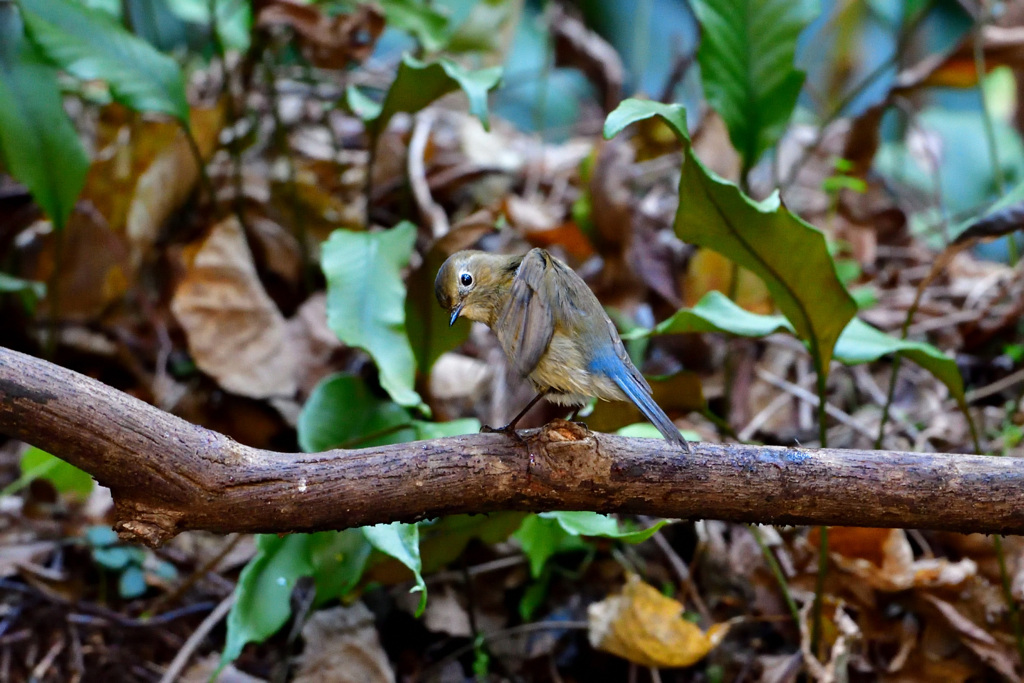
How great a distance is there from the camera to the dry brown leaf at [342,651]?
3035 millimetres

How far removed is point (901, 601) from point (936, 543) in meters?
0.40

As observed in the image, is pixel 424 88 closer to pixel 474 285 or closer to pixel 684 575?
pixel 474 285

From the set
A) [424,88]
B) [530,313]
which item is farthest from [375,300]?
[424,88]

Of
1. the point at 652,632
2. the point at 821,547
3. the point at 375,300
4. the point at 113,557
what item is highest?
the point at 375,300

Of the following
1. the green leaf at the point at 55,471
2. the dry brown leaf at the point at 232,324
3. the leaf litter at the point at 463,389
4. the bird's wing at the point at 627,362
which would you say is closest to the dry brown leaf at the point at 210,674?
the leaf litter at the point at 463,389

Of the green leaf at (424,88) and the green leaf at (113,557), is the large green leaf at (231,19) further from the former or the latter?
the green leaf at (113,557)

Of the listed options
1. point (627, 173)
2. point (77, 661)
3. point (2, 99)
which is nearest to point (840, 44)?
point (627, 173)

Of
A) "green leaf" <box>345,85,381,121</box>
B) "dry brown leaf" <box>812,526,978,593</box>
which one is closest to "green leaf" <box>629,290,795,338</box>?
"dry brown leaf" <box>812,526,978,593</box>

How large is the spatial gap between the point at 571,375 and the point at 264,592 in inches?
46.8

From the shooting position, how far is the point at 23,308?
156 inches

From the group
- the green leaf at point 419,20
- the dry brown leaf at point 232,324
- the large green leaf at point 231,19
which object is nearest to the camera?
the dry brown leaf at point 232,324

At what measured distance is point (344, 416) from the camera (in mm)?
2957

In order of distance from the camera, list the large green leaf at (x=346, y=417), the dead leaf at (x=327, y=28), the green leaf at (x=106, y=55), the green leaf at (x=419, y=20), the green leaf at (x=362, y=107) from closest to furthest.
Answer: the large green leaf at (x=346, y=417) < the green leaf at (x=106, y=55) < the green leaf at (x=362, y=107) < the dead leaf at (x=327, y=28) < the green leaf at (x=419, y=20)

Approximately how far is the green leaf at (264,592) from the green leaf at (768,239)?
5.07 feet
